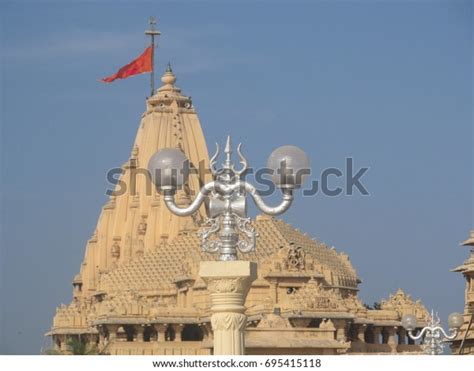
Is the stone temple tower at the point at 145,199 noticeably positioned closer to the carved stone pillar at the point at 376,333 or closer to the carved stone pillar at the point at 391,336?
the carved stone pillar at the point at 376,333

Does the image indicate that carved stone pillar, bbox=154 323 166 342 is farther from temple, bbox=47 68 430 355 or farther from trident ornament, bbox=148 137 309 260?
trident ornament, bbox=148 137 309 260

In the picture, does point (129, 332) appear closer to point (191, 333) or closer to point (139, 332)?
point (139, 332)

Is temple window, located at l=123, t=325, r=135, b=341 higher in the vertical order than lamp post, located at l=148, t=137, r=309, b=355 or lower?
higher

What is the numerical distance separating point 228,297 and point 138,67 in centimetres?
6811

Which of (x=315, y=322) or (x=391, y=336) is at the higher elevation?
(x=391, y=336)

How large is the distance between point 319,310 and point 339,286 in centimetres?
776

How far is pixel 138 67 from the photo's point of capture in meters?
92.4

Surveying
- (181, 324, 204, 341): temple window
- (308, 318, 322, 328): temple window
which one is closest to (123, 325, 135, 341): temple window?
(181, 324, 204, 341): temple window

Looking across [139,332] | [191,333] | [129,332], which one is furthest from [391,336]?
[129,332]

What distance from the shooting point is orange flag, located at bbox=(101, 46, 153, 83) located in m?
89.5

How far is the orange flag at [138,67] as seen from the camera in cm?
8950

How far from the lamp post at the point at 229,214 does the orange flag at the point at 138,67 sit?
206 ft
